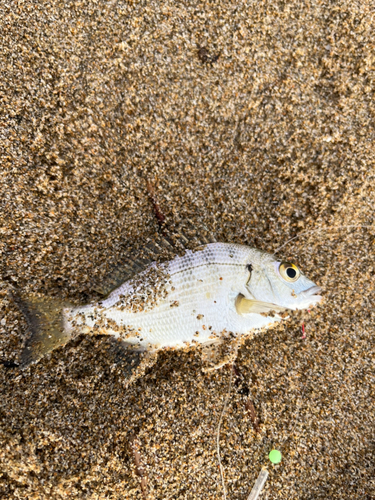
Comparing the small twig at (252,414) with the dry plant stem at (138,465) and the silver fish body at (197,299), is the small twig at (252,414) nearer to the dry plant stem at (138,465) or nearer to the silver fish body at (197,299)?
the silver fish body at (197,299)

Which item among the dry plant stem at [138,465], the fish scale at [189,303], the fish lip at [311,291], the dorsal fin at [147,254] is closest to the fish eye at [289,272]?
the fish lip at [311,291]

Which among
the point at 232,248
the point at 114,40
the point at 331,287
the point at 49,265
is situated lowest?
the point at 331,287

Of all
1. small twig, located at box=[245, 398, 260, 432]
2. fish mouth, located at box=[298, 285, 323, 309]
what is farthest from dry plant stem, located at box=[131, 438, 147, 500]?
fish mouth, located at box=[298, 285, 323, 309]

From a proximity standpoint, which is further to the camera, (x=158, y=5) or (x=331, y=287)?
(x=331, y=287)

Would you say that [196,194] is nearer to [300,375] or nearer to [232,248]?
[232,248]

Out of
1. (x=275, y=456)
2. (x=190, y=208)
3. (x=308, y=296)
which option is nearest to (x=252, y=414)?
(x=275, y=456)

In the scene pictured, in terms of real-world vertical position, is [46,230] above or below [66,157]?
below

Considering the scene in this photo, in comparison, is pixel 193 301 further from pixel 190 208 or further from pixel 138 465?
pixel 138 465

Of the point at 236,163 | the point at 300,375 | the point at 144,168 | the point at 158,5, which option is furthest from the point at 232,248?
the point at 158,5
